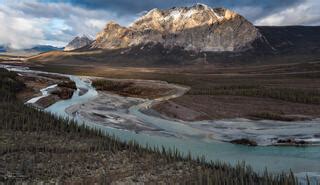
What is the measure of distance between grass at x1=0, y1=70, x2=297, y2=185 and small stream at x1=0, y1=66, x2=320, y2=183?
487 centimetres

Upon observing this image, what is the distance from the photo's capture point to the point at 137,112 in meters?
82.4

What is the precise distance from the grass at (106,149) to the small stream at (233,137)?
487 cm

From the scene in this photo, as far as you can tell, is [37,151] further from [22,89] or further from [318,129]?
[22,89]

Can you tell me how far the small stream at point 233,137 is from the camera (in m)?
44.2

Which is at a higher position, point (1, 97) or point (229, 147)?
point (1, 97)

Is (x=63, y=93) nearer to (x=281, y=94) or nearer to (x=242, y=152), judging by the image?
(x=281, y=94)

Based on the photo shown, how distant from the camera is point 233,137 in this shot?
189ft

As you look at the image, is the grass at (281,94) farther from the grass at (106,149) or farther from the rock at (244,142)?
the grass at (106,149)

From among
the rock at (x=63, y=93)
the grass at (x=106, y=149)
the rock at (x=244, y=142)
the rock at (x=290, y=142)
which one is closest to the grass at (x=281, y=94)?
the rock at (x=290, y=142)

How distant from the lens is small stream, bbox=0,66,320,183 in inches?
1738

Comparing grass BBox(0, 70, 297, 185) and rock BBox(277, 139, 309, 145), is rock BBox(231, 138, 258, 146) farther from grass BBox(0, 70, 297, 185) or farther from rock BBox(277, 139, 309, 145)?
grass BBox(0, 70, 297, 185)

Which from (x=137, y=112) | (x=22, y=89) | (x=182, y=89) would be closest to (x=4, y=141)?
(x=137, y=112)

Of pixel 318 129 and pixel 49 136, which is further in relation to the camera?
pixel 318 129

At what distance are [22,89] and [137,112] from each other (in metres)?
40.9
